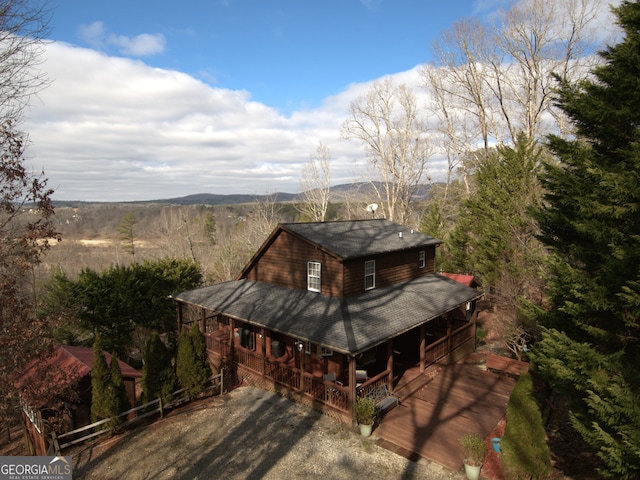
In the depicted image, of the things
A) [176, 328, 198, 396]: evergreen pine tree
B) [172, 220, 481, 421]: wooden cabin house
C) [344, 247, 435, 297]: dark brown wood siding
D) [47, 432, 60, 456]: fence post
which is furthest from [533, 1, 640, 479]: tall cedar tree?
[47, 432, 60, 456]: fence post

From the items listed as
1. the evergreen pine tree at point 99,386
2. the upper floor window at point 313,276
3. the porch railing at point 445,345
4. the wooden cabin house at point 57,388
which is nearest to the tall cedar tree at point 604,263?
the porch railing at point 445,345

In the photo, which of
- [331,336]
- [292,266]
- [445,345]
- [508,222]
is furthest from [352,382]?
[508,222]

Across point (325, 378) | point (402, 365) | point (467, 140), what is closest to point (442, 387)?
point (402, 365)

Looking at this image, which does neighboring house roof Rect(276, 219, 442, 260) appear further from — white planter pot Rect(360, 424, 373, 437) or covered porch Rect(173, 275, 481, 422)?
white planter pot Rect(360, 424, 373, 437)

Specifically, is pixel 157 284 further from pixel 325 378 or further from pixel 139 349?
pixel 325 378

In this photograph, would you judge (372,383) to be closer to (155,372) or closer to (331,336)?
(331,336)

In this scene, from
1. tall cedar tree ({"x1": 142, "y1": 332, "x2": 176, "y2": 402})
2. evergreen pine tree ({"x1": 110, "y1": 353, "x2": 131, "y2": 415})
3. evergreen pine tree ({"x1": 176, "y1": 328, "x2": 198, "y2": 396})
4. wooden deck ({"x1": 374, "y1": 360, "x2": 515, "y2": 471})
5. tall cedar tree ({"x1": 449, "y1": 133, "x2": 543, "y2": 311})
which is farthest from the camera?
tall cedar tree ({"x1": 449, "y1": 133, "x2": 543, "y2": 311})
